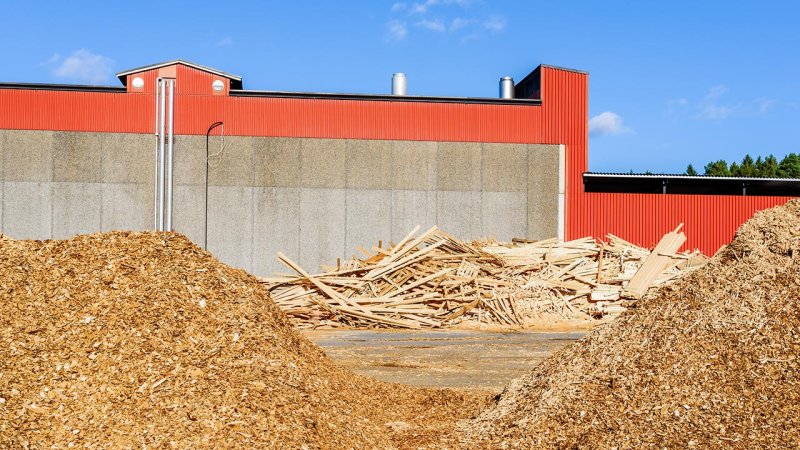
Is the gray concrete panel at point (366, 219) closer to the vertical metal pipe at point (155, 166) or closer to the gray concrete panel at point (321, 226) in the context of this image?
the gray concrete panel at point (321, 226)

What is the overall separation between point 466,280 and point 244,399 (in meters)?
13.4

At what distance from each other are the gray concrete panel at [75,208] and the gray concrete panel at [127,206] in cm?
29

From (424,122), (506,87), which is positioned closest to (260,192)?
(424,122)

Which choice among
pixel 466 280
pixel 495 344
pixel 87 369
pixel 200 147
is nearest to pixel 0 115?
pixel 200 147

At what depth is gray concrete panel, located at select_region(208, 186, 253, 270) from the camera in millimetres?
27703

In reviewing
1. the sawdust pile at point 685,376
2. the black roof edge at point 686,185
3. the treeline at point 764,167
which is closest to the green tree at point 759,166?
the treeline at point 764,167

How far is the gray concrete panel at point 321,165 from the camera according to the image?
28047 millimetres

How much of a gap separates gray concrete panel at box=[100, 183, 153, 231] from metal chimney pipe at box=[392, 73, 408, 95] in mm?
10924

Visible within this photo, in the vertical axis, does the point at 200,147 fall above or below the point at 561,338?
above

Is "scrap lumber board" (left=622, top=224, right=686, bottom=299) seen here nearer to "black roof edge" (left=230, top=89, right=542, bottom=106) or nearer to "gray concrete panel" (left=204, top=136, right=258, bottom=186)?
"black roof edge" (left=230, top=89, right=542, bottom=106)

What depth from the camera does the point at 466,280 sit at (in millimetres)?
19906

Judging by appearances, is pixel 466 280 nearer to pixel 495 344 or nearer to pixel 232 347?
pixel 495 344

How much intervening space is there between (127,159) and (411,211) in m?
11.2

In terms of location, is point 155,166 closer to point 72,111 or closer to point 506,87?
point 72,111
